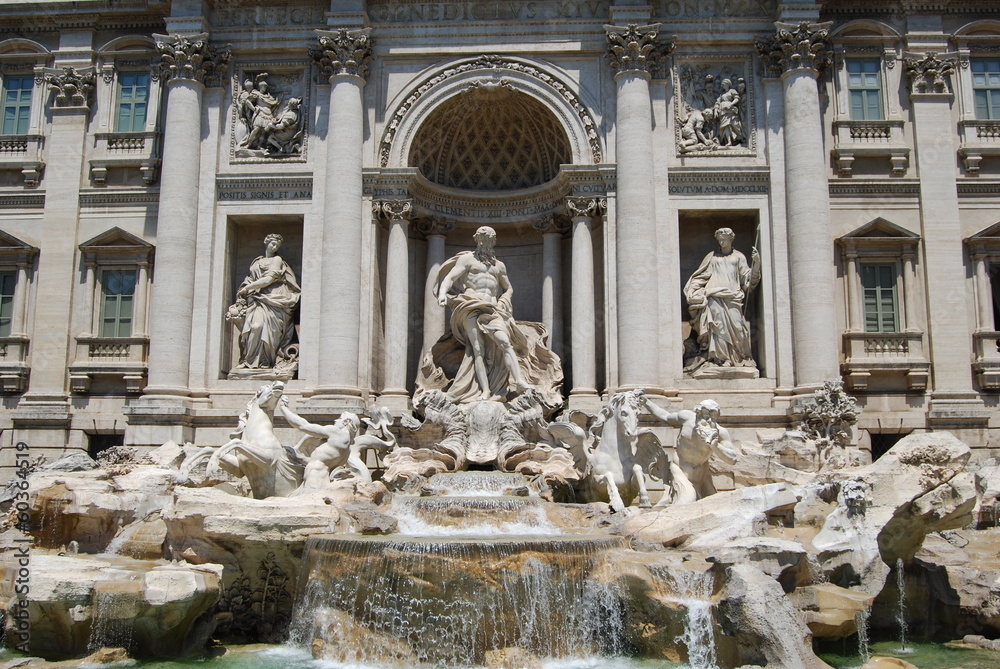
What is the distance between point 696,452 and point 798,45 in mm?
10226

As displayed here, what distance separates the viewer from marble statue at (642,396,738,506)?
14.9 metres

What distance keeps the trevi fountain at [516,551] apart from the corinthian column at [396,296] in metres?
1.81

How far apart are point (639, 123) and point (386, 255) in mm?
6542

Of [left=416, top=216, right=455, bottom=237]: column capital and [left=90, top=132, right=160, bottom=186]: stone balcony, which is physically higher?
[left=90, top=132, right=160, bottom=186]: stone balcony

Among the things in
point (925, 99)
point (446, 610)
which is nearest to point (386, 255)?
point (446, 610)

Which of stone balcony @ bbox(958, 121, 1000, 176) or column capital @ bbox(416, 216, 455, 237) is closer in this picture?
stone balcony @ bbox(958, 121, 1000, 176)

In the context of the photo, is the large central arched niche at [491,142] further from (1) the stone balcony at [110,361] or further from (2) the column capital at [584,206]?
(1) the stone balcony at [110,361]

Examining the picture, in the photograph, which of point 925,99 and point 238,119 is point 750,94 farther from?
point 238,119

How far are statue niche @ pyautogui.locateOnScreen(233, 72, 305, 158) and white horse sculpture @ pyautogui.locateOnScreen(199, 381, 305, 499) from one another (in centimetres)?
715

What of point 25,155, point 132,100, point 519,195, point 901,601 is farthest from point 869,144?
point 25,155

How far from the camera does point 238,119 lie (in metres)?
21.0

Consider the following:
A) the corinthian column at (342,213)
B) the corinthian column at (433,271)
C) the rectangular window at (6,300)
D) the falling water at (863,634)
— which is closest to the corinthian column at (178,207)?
the corinthian column at (342,213)

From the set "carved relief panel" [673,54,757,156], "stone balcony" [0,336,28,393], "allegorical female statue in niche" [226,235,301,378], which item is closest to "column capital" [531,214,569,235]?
"carved relief panel" [673,54,757,156]

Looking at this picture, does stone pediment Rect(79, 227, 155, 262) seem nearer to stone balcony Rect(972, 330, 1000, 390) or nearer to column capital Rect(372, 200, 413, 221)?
column capital Rect(372, 200, 413, 221)
